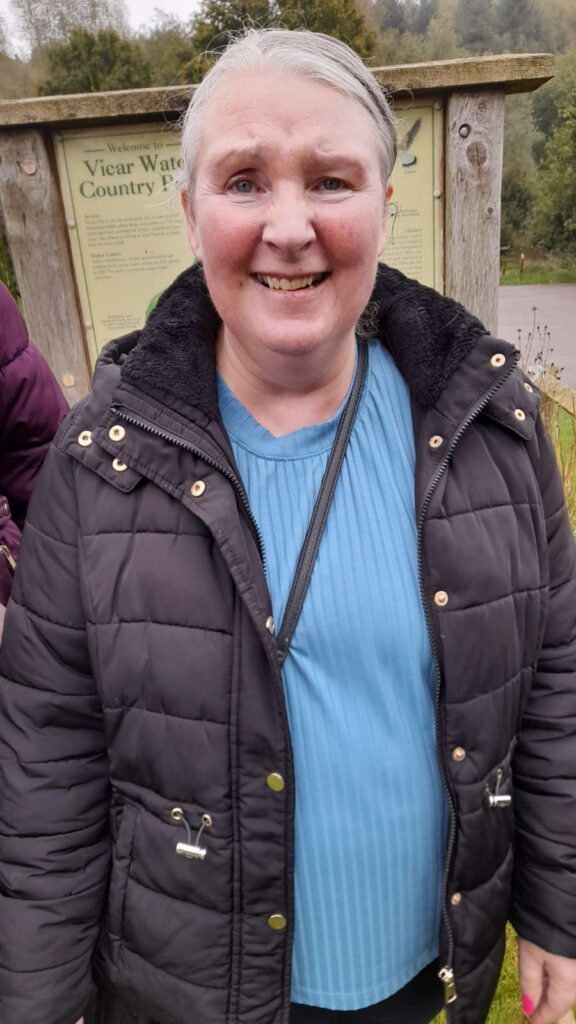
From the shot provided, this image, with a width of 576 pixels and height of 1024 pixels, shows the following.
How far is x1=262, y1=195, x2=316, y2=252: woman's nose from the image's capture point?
3.61 feet

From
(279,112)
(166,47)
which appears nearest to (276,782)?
(279,112)

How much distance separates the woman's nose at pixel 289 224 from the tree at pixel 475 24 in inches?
2072

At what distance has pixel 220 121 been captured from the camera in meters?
1.14

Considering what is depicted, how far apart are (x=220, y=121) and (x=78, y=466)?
606mm

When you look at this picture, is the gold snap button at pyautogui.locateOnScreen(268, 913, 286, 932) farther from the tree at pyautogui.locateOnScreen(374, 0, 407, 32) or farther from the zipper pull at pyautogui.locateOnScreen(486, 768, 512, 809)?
the tree at pyautogui.locateOnScreen(374, 0, 407, 32)

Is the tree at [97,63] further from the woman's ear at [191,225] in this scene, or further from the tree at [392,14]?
the woman's ear at [191,225]

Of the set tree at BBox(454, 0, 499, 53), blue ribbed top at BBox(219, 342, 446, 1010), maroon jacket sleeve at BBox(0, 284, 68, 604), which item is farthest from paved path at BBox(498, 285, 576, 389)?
tree at BBox(454, 0, 499, 53)

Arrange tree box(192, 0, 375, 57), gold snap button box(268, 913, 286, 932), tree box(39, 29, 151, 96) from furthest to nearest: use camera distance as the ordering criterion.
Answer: tree box(39, 29, 151, 96)
tree box(192, 0, 375, 57)
gold snap button box(268, 913, 286, 932)

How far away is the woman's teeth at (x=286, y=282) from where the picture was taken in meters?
1.15

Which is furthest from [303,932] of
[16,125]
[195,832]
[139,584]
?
[16,125]

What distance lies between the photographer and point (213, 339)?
1.42 m

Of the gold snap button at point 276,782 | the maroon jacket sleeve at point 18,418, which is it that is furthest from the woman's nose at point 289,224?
the gold snap button at point 276,782

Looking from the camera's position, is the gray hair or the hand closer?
the gray hair

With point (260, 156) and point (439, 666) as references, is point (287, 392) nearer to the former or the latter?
point (260, 156)
